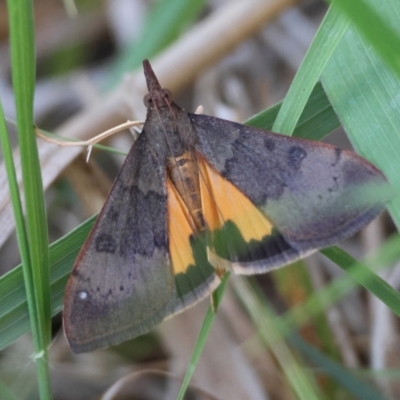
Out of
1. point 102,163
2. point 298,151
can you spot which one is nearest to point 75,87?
point 102,163

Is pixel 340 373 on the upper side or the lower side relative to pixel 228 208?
lower

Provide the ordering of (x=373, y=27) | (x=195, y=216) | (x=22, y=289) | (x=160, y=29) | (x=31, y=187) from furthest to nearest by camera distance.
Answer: (x=160, y=29) < (x=195, y=216) < (x=22, y=289) < (x=31, y=187) < (x=373, y=27)

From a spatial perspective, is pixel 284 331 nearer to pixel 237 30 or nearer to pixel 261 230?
pixel 261 230

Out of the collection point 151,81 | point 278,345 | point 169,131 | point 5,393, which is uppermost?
point 151,81

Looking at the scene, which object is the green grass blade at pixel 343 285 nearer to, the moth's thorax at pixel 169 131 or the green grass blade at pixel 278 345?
the green grass blade at pixel 278 345

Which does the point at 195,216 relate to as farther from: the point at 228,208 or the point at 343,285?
the point at 343,285

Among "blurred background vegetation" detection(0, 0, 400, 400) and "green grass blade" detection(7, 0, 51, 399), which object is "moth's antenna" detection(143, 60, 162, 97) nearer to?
"blurred background vegetation" detection(0, 0, 400, 400)

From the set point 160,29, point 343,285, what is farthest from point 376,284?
point 160,29
